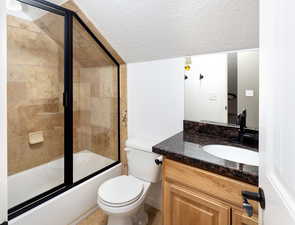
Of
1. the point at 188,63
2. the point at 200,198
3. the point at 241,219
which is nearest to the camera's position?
the point at 241,219

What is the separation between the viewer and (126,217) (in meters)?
1.43

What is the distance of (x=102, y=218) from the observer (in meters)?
1.69

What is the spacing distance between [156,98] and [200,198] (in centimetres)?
112

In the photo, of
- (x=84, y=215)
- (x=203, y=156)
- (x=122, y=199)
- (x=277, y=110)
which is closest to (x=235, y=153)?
(x=203, y=156)

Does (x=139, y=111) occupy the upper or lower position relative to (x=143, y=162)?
upper

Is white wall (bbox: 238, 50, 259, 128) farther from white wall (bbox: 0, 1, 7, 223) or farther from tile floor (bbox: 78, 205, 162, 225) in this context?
white wall (bbox: 0, 1, 7, 223)

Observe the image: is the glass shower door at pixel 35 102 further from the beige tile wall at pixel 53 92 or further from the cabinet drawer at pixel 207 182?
the cabinet drawer at pixel 207 182

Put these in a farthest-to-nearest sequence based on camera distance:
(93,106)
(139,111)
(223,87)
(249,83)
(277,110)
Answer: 1. (93,106)
2. (139,111)
3. (223,87)
4. (249,83)
5. (277,110)

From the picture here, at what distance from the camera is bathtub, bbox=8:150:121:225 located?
4.48ft

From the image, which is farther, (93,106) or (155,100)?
(93,106)

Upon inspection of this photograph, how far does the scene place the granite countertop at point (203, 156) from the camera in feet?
2.64

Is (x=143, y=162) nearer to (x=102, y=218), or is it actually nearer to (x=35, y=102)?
(x=102, y=218)

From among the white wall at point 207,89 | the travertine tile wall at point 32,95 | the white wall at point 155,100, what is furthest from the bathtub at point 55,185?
the white wall at point 207,89

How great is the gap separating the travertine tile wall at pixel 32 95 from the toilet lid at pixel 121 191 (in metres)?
0.74
